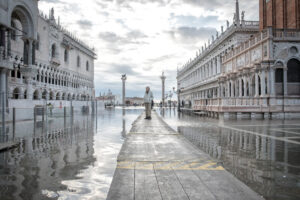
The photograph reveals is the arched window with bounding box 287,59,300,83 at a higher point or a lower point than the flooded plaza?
higher

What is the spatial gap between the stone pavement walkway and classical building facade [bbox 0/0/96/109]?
9.24 metres

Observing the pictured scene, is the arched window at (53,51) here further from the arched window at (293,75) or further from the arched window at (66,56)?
the arched window at (293,75)

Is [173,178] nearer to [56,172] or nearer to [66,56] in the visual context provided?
[56,172]

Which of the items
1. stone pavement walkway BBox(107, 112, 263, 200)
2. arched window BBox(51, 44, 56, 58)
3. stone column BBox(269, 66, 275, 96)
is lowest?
stone pavement walkway BBox(107, 112, 263, 200)

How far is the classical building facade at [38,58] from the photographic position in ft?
79.3

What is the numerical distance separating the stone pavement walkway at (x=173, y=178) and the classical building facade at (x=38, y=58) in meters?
9.24

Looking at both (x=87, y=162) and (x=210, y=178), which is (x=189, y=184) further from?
(x=87, y=162)

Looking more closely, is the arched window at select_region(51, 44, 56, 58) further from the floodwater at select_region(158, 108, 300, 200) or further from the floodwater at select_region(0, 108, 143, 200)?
the floodwater at select_region(158, 108, 300, 200)

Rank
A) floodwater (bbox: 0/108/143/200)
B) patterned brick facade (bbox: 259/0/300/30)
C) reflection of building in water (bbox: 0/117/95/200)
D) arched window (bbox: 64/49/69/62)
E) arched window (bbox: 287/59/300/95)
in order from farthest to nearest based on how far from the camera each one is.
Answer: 1. arched window (bbox: 64/49/69/62)
2. patterned brick facade (bbox: 259/0/300/30)
3. arched window (bbox: 287/59/300/95)
4. reflection of building in water (bbox: 0/117/95/200)
5. floodwater (bbox: 0/108/143/200)

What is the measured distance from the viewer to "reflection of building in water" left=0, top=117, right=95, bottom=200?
3790mm

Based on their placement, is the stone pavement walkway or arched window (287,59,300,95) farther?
arched window (287,59,300,95)

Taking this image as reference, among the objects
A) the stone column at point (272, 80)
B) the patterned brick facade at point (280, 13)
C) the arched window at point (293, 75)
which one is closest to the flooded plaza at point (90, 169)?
the stone column at point (272, 80)

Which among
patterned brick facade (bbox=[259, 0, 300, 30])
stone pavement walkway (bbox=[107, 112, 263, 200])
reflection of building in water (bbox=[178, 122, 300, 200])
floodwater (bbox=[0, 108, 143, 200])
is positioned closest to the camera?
stone pavement walkway (bbox=[107, 112, 263, 200])

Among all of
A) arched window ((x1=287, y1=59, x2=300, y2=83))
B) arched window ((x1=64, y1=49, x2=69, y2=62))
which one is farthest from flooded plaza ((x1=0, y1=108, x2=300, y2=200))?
arched window ((x1=64, y1=49, x2=69, y2=62))
